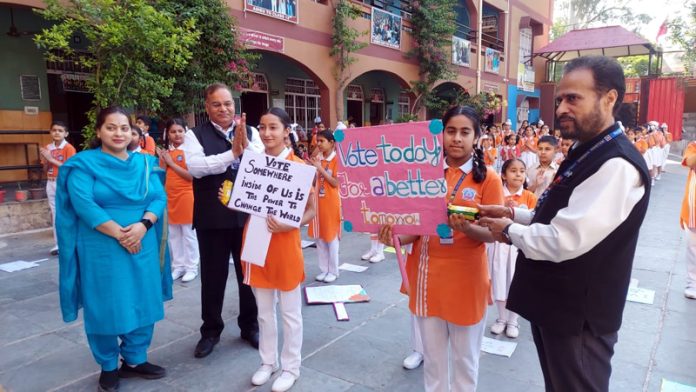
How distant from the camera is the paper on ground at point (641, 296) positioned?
4414 mm

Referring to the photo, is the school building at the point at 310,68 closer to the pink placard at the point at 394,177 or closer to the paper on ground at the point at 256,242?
the paper on ground at the point at 256,242

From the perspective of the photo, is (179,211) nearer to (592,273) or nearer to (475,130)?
(475,130)

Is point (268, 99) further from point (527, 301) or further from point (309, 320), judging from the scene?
point (527, 301)

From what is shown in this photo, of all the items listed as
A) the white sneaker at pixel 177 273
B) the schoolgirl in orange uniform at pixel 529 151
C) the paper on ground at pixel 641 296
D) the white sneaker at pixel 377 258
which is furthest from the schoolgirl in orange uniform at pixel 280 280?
the schoolgirl in orange uniform at pixel 529 151

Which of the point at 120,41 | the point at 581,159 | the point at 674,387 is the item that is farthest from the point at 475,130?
the point at 120,41

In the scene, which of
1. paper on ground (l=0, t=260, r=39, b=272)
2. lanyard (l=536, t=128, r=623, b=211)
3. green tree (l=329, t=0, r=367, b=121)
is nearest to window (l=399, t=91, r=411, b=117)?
green tree (l=329, t=0, r=367, b=121)

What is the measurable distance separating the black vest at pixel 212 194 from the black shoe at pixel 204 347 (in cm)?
83

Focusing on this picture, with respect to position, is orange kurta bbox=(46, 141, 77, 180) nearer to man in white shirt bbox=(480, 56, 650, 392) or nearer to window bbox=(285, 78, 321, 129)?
man in white shirt bbox=(480, 56, 650, 392)

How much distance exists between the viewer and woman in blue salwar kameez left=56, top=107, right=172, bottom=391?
8.88 feet

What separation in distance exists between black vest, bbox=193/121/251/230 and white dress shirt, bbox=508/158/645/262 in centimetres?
214

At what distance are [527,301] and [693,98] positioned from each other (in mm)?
29531

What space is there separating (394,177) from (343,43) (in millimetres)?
10327

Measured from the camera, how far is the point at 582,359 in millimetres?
1744

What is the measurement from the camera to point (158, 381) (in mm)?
2967
